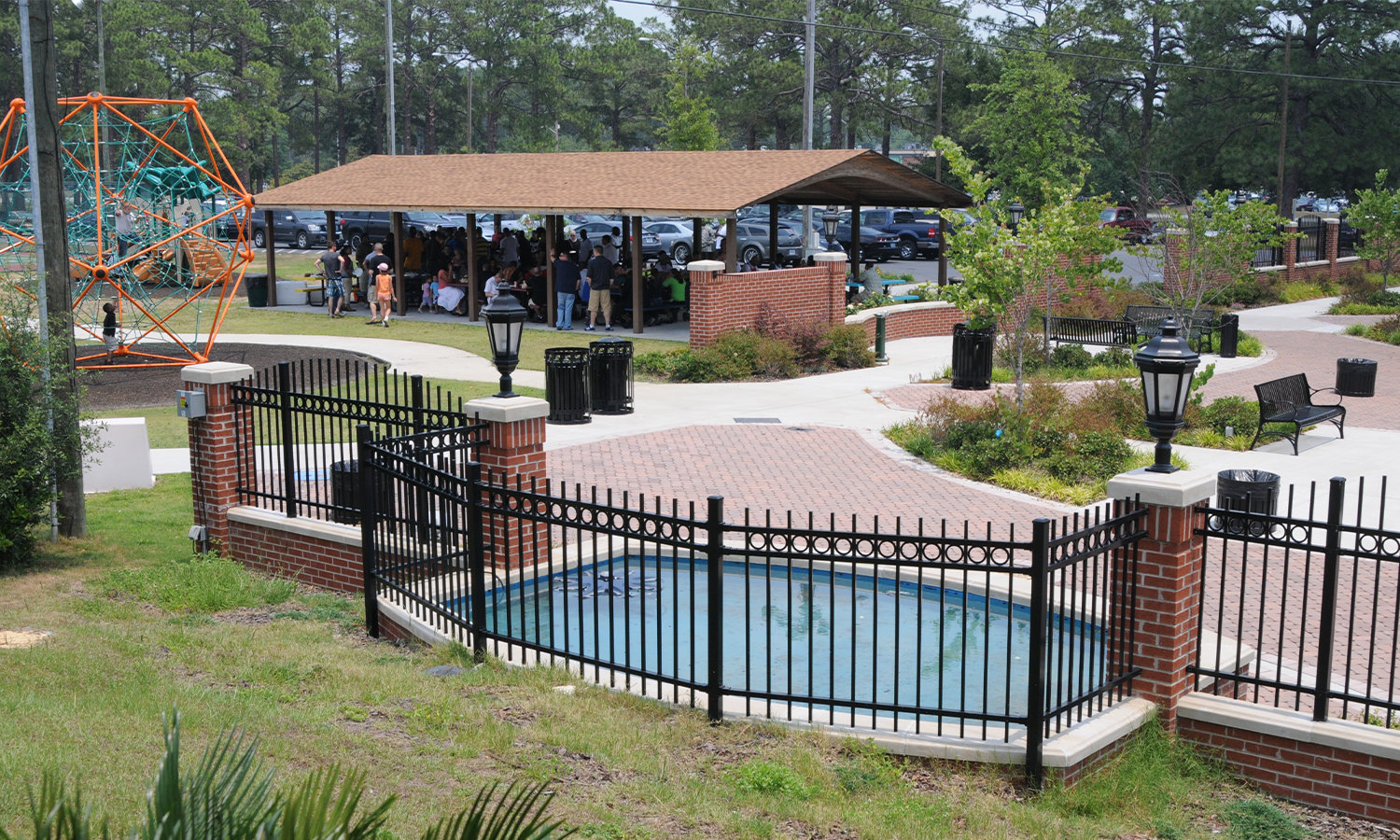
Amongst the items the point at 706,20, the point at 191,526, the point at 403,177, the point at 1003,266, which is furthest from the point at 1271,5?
the point at 191,526

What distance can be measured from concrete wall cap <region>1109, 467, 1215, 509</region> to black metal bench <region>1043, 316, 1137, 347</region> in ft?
53.0

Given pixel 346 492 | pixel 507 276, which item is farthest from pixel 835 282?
pixel 346 492

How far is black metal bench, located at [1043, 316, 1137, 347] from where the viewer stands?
22.5 metres

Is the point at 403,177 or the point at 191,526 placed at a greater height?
the point at 403,177

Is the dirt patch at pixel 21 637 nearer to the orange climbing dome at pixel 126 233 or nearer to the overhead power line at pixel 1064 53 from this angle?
the orange climbing dome at pixel 126 233

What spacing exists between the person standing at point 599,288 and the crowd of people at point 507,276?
0.02 metres

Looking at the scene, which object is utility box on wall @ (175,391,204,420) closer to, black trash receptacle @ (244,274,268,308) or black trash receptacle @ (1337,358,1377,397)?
black trash receptacle @ (1337,358,1377,397)

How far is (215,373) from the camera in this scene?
10695 millimetres

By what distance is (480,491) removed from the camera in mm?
7699

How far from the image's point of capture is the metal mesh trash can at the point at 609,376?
56.9 feet

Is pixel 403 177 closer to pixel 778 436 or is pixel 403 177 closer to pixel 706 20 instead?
pixel 778 436

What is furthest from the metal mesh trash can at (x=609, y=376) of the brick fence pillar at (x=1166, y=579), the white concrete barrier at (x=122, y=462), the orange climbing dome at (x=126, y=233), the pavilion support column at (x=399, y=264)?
the pavilion support column at (x=399, y=264)

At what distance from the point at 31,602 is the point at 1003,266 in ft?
35.1

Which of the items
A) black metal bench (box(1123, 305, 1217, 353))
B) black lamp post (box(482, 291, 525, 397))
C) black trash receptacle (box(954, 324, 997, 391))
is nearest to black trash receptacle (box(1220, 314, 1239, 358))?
black metal bench (box(1123, 305, 1217, 353))
